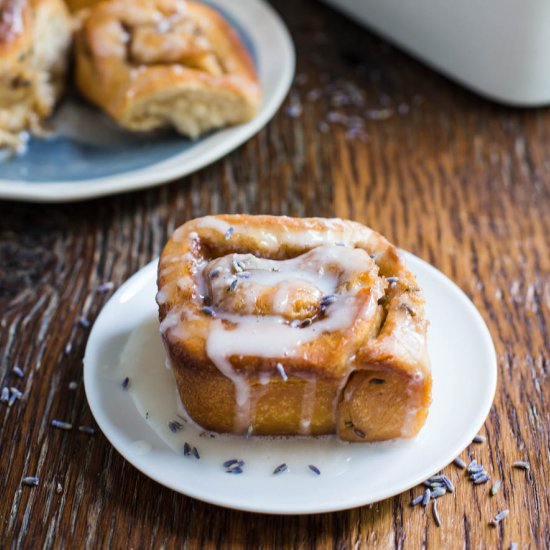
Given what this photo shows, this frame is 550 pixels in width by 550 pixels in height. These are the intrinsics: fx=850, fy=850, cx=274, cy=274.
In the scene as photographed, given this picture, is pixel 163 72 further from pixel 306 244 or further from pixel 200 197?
pixel 306 244

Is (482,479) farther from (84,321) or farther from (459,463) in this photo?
(84,321)

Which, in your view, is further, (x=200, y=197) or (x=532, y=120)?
(x=532, y=120)

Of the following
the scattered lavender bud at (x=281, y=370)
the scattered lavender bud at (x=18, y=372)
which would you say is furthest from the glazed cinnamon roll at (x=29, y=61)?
the scattered lavender bud at (x=281, y=370)

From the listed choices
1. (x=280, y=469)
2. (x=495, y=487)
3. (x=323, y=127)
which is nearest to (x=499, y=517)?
(x=495, y=487)

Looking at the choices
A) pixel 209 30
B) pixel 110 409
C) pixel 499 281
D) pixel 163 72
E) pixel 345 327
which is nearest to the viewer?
pixel 345 327

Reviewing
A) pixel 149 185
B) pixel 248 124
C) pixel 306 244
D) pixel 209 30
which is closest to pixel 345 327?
pixel 306 244

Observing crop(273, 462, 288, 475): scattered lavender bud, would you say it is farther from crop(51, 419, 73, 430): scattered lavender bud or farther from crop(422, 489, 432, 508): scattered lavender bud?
crop(51, 419, 73, 430): scattered lavender bud

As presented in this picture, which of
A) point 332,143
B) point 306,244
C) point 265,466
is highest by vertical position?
point 306,244

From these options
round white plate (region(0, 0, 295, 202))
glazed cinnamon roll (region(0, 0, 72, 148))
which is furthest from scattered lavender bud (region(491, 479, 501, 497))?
glazed cinnamon roll (region(0, 0, 72, 148))

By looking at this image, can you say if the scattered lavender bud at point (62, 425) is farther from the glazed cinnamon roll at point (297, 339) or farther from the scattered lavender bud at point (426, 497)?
the scattered lavender bud at point (426, 497)
